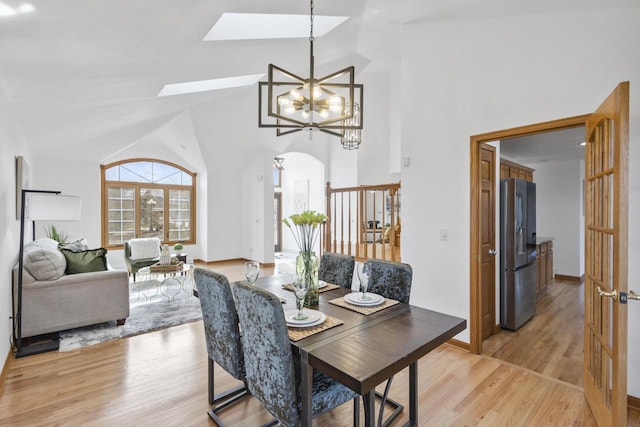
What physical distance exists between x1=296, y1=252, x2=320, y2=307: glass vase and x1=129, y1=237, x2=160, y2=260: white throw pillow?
505 cm

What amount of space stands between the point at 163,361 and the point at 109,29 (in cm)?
266

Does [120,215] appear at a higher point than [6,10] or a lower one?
lower

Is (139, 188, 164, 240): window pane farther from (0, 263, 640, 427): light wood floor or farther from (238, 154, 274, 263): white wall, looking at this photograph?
(0, 263, 640, 427): light wood floor

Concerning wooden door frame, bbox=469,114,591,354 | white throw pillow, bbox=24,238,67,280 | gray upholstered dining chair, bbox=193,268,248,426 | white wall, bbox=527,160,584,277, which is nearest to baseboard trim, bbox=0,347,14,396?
white throw pillow, bbox=24,238,67,280

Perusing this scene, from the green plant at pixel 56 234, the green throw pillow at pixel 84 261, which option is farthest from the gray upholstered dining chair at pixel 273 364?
the green plant at pixel 56 234

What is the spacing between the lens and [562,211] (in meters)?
6.04

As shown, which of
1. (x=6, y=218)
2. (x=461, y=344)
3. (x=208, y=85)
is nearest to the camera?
(x=6, y=218)

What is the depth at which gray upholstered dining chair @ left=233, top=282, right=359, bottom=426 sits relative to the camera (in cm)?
147

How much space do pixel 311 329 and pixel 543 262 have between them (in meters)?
5.11

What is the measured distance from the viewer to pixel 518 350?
3143 mm

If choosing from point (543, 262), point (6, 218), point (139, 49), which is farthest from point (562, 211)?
point (6, 218)

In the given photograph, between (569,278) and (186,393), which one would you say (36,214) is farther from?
(569,278)

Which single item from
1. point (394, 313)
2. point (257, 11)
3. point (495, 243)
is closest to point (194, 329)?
point (394, 313)

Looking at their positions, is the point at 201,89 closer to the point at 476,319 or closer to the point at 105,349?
the point at 105,349
